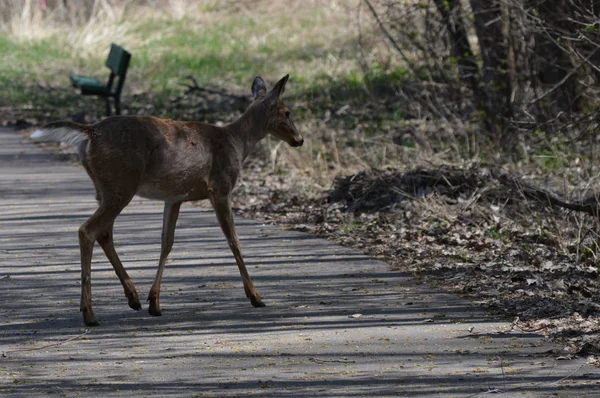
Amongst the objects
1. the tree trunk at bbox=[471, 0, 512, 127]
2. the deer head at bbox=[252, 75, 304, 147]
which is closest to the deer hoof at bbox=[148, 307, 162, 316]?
the deer head at bbox=[252, 75, 304, 147]

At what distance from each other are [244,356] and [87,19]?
2770 cm

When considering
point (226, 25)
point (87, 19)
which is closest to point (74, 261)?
point (226, 25)

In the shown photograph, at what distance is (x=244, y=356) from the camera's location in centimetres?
626

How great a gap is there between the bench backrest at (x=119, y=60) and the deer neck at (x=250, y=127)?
28.6 ft

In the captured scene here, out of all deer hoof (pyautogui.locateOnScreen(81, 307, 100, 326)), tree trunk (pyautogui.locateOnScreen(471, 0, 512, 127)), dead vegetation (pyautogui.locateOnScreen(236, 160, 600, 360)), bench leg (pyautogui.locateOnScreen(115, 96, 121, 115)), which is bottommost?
dead vegetation (pyautogui.locateOnScreen(236, 160, 600, 360))

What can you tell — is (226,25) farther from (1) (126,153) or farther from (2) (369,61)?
(1) (126,153)

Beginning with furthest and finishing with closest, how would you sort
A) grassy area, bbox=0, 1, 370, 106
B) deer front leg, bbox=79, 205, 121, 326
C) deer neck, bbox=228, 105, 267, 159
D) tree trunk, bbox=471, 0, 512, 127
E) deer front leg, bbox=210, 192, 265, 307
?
1. grassy area, bbox=0, 1, 370, 106
2. tree trunk, bbox=471, 0, 512, 127
3. deer neck, bbox=228, 105, 267, 159
4. deer front leg, bbox=210, 192, 265, 307
5. deer front leg, bbox=79, 205, 121, 326

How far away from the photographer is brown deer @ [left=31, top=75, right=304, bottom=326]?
6.92 metres

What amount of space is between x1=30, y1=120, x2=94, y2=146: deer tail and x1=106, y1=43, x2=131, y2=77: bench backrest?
9.79 metres

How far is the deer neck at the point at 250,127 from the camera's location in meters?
7.96

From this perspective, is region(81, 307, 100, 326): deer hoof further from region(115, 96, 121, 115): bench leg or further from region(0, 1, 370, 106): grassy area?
region(0, 1, 370, 106): grassy area

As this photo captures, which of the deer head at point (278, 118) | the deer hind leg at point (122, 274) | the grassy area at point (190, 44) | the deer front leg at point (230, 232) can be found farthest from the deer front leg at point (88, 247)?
the grassy area at point (190, 44)

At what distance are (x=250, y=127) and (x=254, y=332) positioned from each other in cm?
183

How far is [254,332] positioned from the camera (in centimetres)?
684
